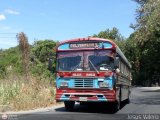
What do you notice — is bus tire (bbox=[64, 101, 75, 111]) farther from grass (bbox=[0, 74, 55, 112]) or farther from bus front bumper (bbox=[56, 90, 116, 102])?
grass (bbox=[0, 74, 55, 112])

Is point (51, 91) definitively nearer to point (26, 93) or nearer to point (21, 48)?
point (26, 93)

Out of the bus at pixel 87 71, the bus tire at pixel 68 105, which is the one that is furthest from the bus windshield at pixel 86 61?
the bus tire at pixel 68 105

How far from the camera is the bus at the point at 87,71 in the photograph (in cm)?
1820

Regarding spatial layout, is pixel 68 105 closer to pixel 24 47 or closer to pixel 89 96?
pixel 89 96

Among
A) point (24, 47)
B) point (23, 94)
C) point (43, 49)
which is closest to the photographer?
point (23, 94)

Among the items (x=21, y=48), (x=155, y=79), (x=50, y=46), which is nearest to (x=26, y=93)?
(x=21, y=48)

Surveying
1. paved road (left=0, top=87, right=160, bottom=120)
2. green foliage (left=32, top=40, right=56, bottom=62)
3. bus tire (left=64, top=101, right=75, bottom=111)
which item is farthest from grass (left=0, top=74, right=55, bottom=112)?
green foliage (left=32, top=40, right=56, bottom=62)

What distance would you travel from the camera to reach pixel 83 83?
18.5 meters

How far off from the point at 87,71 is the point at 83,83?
0.56 metres

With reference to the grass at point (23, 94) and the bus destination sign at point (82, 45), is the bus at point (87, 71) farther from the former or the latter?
the grass at point (23, 94)

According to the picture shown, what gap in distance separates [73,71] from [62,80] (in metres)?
0.66

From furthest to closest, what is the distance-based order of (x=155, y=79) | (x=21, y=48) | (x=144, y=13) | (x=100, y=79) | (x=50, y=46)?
(x=155, y=79) → (x=50, y=46) → (x=21, y=48) → (x=144, y=13) → (x=100, y=79)

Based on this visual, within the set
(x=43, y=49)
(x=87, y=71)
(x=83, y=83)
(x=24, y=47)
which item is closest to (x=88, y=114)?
(x=83, y=83)

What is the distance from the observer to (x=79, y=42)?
62.5ft
